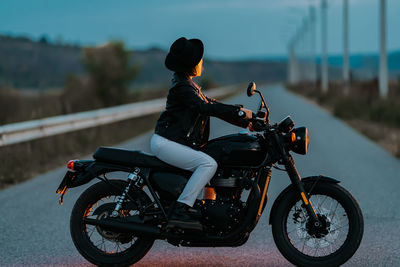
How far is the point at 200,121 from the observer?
511 cm

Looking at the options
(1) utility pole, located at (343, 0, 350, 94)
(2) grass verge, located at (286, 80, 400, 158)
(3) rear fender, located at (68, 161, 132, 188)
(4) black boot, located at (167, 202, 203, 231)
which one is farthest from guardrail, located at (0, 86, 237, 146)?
(1) utility pole, located at (343, 0, 350, 94)

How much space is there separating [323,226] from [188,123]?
4.31 feet

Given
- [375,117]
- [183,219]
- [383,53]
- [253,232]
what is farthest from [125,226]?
[383,53]

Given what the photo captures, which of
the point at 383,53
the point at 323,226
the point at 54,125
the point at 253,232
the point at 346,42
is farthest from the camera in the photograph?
the point at 346,42

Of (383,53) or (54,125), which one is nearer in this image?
(54,125)

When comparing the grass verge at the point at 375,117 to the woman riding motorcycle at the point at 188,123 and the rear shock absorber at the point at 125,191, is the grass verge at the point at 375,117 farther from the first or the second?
the rear shock absorber at the point at 125,191

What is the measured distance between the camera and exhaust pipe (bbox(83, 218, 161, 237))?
16.7 feet

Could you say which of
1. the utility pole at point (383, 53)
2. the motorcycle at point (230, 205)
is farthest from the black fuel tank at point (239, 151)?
the utility pole at point (383, 53)

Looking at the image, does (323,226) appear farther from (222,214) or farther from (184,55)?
(184,55)

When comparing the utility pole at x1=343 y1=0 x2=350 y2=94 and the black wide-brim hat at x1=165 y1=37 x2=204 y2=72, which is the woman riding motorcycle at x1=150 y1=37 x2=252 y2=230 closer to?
the black wide-brim hat at x1=165 y1=37 x2=204 y2=72

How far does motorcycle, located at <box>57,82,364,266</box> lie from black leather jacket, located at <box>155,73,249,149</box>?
155mm

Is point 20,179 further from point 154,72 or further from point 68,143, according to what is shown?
point 154,72

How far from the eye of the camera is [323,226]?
199 inches

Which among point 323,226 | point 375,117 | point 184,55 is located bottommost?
point 375,117
